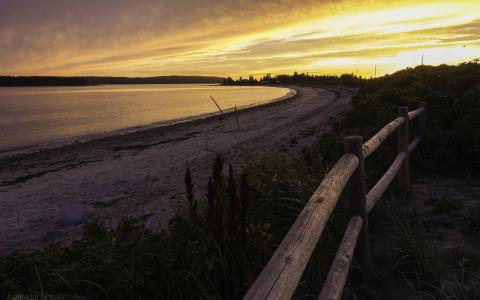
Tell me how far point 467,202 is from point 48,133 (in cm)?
2317

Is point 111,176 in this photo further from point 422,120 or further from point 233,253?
point 233,253

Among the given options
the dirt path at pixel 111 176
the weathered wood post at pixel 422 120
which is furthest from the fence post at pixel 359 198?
the weathered wood post at pixel 422 120

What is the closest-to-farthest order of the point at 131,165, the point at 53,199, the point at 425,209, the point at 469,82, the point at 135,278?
the point at 135,278, the point at 425,209, the point at 53,199, the point at 469,82, the point at 131,165

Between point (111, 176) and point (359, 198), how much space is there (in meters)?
8.67

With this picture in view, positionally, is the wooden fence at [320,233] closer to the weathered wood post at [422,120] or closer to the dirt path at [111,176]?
the dirt path at [111,176]

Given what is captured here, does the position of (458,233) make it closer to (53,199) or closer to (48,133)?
(53,199)

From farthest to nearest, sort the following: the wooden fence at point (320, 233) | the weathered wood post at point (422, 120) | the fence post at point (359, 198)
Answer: the weathered wood post at point (422, 120)
the fence post at point (359, 198)
the wooden fence at point (320, 233)

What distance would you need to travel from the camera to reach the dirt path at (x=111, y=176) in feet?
24.1

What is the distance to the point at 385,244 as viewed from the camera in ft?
15.0

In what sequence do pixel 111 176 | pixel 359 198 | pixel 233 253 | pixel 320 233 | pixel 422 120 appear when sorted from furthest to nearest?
1. pixel 111 176
2. pixel 422 120
3. pixel 359 198
4. pixel 233 253
5. pixel 320 233

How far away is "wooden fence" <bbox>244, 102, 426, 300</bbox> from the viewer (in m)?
1.60

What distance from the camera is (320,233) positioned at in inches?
89.0

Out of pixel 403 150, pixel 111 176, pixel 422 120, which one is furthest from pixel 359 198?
pixel 111 176

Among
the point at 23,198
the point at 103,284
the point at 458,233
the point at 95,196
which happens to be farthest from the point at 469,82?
the point at 23,198
